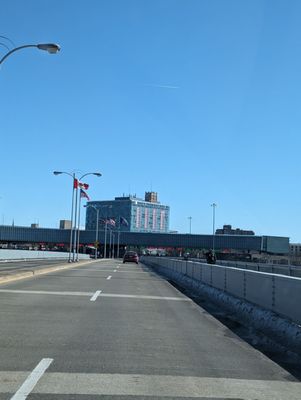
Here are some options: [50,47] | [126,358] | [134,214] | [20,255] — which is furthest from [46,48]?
[134,214]

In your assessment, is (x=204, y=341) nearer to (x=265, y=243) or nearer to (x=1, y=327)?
(x=1, y=327)

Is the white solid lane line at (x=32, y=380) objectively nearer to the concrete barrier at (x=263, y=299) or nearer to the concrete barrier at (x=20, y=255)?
the concrete barrier at (x=263, y=299)

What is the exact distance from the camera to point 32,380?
22.8 ft

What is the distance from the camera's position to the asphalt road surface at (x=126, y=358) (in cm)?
667

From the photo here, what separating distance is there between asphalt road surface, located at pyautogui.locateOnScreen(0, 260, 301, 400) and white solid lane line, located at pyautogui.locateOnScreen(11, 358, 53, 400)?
1 centimetres

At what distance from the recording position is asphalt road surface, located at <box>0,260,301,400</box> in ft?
21.9

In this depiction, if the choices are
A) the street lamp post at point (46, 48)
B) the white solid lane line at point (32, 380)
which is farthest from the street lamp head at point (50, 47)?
the white solid lane line at point (32, 380)

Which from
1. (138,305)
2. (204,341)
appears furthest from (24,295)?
(204,341)

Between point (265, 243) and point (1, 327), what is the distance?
6308 inches

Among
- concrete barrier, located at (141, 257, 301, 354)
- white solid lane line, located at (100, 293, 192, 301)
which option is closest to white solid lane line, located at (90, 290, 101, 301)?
white solid lane line, located at (100, 293, 192, 301)

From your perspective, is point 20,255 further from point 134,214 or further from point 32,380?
point 134,214

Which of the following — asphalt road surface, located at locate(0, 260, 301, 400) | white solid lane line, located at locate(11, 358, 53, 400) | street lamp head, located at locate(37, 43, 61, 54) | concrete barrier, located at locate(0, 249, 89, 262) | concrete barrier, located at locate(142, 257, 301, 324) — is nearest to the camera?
white solid lane line, located at locate(11, 358, 53, 400)

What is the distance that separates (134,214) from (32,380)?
16448 centimetres

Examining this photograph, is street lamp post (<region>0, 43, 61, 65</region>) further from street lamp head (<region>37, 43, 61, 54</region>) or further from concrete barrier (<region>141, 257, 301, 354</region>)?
concrete barrier (<region>141, 257, 301, 354</region>)
